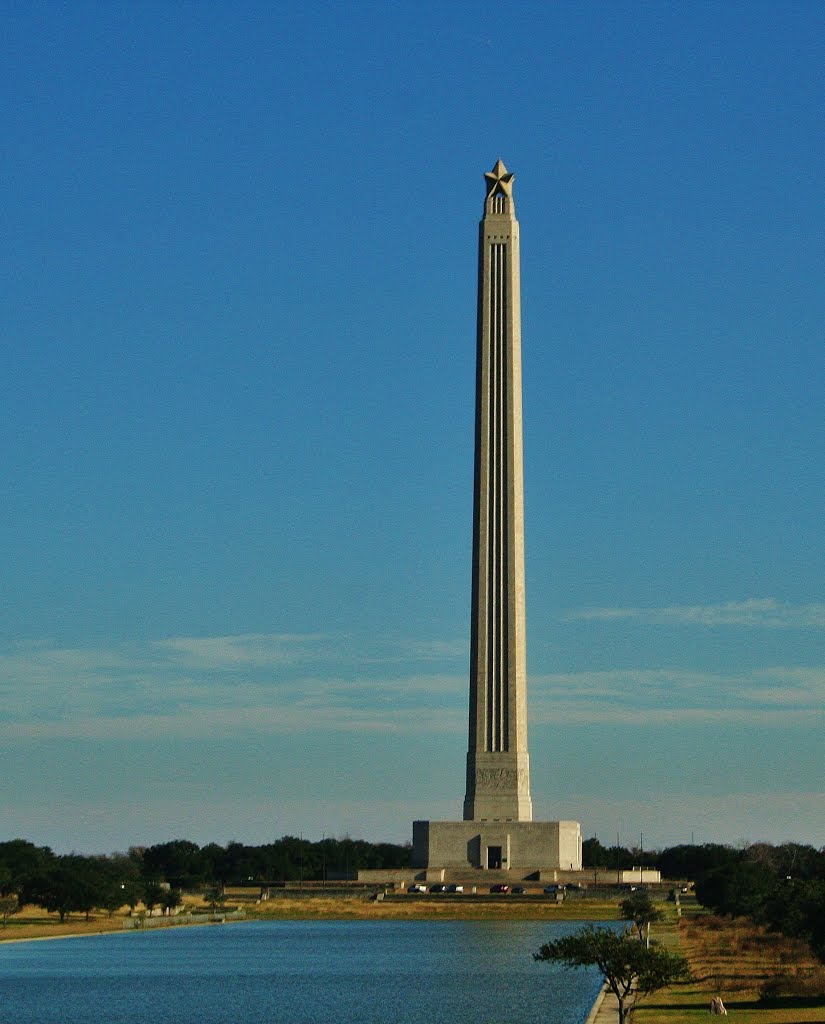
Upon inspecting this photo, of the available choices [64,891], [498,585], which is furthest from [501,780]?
[64,891]

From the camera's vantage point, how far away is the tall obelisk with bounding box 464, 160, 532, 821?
7556 cm

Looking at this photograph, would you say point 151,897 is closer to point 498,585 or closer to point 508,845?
point 508,845

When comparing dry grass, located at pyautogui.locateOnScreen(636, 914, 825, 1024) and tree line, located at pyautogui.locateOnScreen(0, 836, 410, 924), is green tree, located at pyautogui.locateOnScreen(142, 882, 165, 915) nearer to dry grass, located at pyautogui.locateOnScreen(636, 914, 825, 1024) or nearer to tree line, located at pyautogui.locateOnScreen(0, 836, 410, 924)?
tree line, located at pyautogui.locateOnScreen(0, 836, 410, 924)

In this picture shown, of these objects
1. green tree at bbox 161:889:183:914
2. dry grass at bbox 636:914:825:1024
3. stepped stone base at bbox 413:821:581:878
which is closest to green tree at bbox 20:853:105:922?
green tree at bbox 161:889:183:914

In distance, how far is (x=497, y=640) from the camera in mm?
76438

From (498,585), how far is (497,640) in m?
2.25

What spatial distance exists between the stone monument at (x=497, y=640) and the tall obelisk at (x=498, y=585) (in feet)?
0.13

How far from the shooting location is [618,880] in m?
72.7

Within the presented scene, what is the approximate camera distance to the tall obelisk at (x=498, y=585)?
2975 inches

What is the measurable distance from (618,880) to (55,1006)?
44404 mm

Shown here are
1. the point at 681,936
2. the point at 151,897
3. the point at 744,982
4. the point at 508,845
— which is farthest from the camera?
the point at 508,845

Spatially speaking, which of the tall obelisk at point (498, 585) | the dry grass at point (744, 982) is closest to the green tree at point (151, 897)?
the tall obelisk at point (498, 585)

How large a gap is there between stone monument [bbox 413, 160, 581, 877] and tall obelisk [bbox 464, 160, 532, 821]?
41 millimetres

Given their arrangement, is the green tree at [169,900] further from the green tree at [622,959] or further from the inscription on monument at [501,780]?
the green tree at [622,959]
